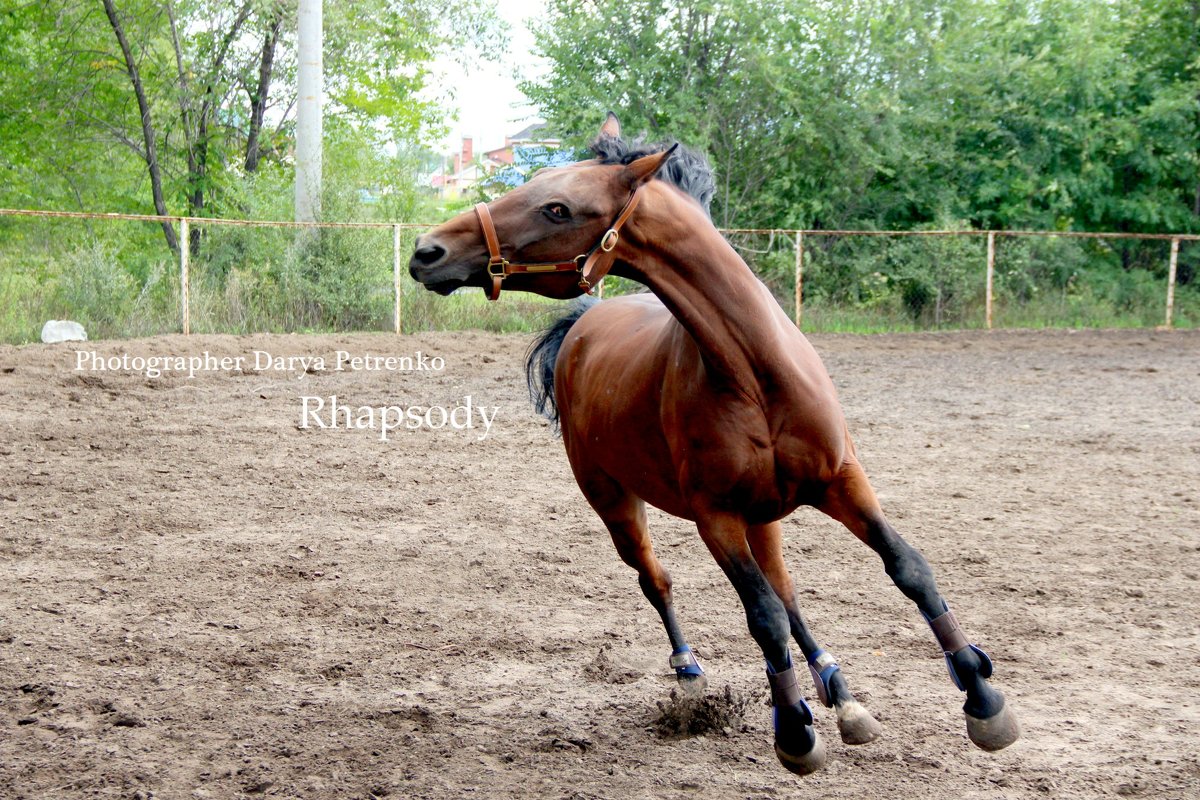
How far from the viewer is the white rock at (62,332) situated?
1488 centimetres

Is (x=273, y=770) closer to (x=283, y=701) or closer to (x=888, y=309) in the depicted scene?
(x=283, y=701)

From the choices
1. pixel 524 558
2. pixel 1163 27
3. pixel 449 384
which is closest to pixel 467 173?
pixel 1163 27

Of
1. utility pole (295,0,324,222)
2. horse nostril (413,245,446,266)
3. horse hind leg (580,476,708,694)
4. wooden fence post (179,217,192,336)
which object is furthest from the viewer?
utility pole (295,0,324,222)

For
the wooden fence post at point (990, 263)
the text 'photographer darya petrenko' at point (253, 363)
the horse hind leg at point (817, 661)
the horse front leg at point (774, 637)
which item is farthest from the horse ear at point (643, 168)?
the wooden fence post at point (990, 263)

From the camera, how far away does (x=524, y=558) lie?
6137 mm

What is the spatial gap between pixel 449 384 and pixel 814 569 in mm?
7886

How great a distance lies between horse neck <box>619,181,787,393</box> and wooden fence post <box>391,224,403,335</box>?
1450 cm

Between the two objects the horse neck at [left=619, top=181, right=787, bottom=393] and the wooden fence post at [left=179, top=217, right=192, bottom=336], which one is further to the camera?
the wooden fence post at [left=179, top=217, right=192, bottom=336]

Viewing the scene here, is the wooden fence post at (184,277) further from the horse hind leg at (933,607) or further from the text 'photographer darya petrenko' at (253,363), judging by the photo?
the horse hind leg at (933,607)

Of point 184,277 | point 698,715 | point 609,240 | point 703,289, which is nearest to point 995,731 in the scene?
point 698,715

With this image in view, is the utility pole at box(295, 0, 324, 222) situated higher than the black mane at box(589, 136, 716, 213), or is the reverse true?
the utility pole at box(295, 0, 324, 222)

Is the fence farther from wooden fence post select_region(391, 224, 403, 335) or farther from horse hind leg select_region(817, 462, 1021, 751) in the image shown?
horse hind leg select_region(817, 462, 1021, 751)

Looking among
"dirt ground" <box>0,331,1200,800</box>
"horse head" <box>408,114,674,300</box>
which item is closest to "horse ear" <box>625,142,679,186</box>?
"horse head" <box>408,114,674,300</box>

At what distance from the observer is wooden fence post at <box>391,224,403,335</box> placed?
1734 cm
